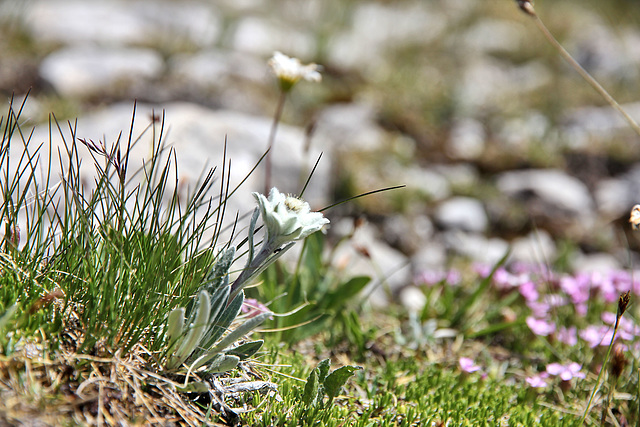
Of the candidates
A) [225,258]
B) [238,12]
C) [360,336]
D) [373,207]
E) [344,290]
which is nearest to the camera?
[225,258]

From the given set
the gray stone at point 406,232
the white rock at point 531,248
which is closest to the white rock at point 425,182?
the gray stone at point 406,232

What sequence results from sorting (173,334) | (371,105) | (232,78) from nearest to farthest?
(173,334) < (232,78) < (371,105)

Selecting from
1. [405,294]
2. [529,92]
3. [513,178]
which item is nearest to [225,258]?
[405,294]

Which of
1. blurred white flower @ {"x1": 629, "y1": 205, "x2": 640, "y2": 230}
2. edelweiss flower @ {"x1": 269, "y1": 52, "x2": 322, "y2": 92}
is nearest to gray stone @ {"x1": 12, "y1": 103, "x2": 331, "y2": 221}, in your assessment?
edelweiss flower @ {"x1": 269, "y1": 52, "x2": 322, "y2": 92}

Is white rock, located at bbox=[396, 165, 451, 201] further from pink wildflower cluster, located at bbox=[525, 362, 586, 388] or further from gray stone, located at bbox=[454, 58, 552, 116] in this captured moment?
pink wildflower cluster, located at bbox=[525, 362, 586, 388]

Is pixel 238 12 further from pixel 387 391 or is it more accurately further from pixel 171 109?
pixel 387 391
